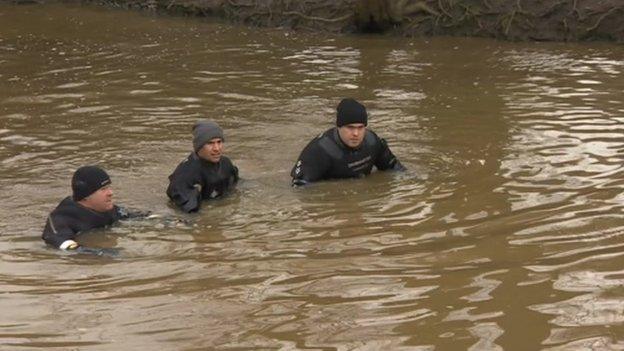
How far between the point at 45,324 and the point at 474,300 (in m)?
2.63

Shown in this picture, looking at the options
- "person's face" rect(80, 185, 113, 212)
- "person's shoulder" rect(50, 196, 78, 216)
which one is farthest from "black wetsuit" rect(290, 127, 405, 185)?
"person's shoulder" rect(50, 196, 78, 216)

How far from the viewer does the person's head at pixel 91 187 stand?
8383 mm

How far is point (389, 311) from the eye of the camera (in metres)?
5.98

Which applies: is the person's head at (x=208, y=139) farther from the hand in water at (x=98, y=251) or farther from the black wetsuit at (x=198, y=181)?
the hand in water at (x=98, y=251)

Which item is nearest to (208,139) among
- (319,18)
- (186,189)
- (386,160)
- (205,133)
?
(205,133)

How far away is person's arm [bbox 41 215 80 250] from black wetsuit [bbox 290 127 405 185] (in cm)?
241

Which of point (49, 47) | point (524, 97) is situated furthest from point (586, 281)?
point (49, 47)

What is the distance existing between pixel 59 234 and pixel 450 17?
1339cm

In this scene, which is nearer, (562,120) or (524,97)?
(562,120)

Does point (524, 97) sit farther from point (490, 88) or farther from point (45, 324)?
point (45, 324)

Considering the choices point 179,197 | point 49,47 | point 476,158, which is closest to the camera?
point 179,197

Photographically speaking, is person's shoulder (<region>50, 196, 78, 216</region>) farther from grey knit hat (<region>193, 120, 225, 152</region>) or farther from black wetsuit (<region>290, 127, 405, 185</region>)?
black wetsuit (<region>290, 127, 405, 185</region>)

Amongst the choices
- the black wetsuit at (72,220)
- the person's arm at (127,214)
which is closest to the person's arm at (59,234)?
the black wetsuit at (72,220)

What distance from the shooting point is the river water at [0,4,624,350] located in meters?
5.86
